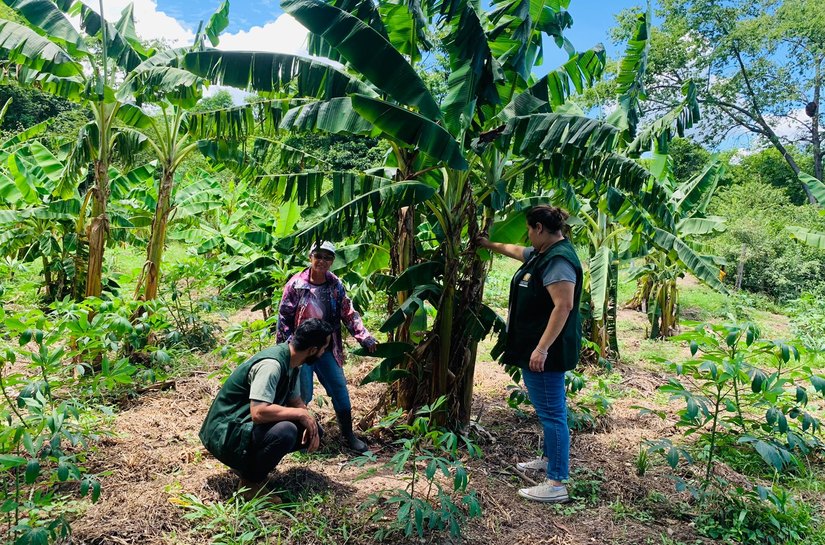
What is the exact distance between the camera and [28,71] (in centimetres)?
539

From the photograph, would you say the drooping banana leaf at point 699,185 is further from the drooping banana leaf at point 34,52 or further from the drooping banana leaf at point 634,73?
the drooping banana leaf at point 34,52

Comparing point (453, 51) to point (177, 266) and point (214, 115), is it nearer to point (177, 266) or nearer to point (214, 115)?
point (214, 115)

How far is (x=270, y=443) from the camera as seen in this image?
3.06m

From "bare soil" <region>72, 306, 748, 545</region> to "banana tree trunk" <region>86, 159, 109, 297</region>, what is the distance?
4.59ft

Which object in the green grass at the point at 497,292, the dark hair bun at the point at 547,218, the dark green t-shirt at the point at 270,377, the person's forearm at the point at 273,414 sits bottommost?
the person's forearm at the point at 273,414

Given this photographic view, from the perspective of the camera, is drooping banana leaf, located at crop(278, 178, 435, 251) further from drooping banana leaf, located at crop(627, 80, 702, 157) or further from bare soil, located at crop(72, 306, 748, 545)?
drooping banana leaf, located at crop(627, 80, 702, 157)

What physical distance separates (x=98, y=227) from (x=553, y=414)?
4674 millimetres

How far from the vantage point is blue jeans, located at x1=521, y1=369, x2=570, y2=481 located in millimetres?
3449

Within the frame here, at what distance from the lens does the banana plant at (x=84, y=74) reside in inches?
194

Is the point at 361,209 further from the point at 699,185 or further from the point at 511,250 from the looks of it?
the point at 699,185

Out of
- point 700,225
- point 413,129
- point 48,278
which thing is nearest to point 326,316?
point 413,129

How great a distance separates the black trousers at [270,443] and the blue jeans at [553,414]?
152 centimetres

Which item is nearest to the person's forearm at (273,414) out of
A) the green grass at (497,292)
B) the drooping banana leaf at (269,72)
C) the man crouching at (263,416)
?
the man crouching at (263,416)

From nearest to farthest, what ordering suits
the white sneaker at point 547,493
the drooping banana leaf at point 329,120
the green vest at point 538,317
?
the green vest at point 538,317 < the white sneaker at point 547,493 < the drooping banana leaf at point 329,120
